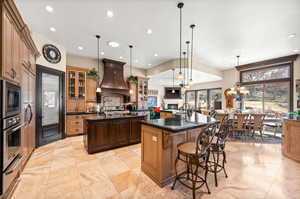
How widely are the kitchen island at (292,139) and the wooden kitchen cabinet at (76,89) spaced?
21.6 ft

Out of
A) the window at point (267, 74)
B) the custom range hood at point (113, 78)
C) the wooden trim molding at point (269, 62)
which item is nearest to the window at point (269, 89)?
the window at point (267, 74)

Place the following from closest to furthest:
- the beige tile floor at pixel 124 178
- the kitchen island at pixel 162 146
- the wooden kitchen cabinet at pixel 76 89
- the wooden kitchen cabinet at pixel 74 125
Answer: the beige tile floor at pixel 124 178, the kitchen island at pixel 162 146, the wooden kitchen cabinet at pixel 74 125, the wooden kitchen cabinet at pixel 76 89

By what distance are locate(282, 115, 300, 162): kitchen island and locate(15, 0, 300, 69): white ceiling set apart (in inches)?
93.4

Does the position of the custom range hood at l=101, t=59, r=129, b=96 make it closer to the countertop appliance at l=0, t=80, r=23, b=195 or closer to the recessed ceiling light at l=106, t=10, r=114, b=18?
the recessed ceiling light at l=106, t=10, r=114, b=18

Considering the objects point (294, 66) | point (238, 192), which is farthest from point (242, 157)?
point (294, 66)

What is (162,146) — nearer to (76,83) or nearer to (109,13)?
(109,13)

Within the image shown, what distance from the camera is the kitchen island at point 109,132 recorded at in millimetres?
3096

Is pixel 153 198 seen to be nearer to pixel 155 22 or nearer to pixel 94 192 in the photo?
pixel 94 192

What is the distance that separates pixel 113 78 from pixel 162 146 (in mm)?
4648

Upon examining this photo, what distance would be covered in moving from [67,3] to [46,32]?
170 cm

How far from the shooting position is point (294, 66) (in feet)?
15.8

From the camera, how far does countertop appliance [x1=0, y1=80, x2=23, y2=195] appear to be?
5.17 ft

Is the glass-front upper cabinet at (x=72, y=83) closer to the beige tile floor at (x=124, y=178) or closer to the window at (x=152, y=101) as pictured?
the beige tile floor at (x=124, y=178)

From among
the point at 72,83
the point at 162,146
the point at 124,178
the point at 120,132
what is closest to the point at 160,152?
the point at 162,146
